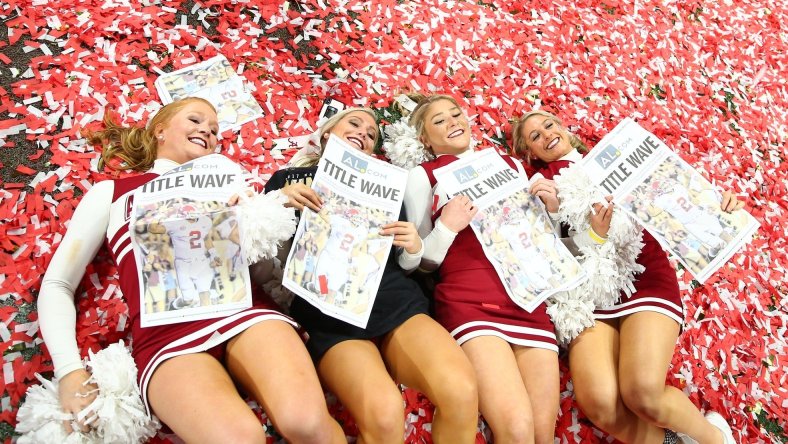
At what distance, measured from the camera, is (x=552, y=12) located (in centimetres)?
334

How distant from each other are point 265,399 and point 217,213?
562 millimetres

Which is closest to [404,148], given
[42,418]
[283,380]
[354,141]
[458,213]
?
[354,141]

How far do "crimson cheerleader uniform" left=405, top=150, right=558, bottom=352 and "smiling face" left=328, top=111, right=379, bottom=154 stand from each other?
0.25 metres

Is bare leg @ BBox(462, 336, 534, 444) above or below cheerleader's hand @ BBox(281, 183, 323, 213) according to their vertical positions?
below

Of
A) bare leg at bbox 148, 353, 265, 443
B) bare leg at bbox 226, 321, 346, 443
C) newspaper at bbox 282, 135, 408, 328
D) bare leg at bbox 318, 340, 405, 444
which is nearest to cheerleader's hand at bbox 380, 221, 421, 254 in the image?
newspaper at bbox 282, 135, 408, 328

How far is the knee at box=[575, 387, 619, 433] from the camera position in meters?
1.84

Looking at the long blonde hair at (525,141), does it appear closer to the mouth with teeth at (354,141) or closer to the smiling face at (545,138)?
the smiling face at (545,138)

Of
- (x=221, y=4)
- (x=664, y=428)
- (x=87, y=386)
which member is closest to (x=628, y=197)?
(x=664, y=428)

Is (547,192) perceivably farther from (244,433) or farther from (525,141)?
(244,433)

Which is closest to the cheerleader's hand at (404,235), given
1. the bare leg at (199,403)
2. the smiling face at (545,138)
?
the bare leg at (199,403)

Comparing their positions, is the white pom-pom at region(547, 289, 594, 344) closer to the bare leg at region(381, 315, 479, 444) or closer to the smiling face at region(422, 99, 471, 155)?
the bare leg at region(381, 315, 479, 444)

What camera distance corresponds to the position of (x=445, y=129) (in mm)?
2213

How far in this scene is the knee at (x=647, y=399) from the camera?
70.4 inches

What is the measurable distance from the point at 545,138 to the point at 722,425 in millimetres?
1386
